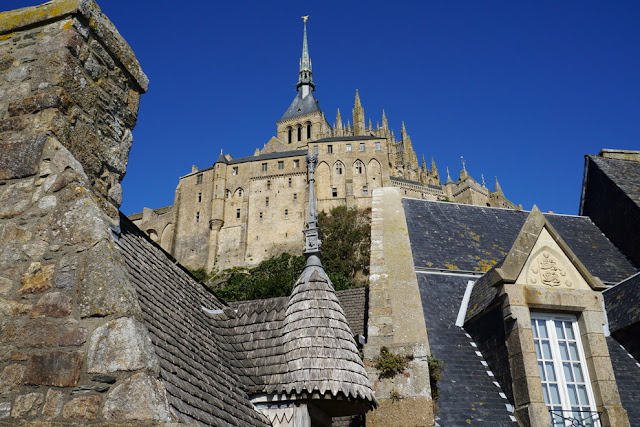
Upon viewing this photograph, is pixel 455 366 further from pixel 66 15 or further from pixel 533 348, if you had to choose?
pixel 66 15

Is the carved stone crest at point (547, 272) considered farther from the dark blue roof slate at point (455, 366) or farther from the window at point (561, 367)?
the dark blue roof slate at point (455, 366)

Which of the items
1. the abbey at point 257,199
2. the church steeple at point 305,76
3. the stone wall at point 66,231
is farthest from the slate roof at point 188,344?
the church steeple at point 305,76

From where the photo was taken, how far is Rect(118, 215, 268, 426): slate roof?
3.81 metres

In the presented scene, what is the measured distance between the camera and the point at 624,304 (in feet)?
28.2

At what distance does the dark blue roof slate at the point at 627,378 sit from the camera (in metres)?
7.18

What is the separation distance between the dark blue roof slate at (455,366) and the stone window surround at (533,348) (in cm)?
38

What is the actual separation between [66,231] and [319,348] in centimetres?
276

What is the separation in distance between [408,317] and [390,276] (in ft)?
3.13

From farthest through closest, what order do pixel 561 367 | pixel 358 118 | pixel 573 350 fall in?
pixel 358 118 < pixel 573 350 < pixel 561 367

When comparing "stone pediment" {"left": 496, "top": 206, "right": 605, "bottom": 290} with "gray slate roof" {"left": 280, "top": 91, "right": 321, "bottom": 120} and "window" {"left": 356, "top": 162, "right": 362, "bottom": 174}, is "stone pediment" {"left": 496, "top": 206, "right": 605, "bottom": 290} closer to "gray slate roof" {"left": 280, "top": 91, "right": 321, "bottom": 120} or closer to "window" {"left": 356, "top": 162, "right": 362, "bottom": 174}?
"window" {"left": 356, "top": 162, "right": 362, "bottom": 174}

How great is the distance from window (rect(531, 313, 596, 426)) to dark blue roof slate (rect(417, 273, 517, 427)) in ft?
1.93

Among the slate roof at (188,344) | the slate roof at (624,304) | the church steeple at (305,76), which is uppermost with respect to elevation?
the church steeple at (305,76)

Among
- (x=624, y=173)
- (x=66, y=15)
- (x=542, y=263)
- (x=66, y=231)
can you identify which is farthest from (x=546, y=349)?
(x=624, y=173)

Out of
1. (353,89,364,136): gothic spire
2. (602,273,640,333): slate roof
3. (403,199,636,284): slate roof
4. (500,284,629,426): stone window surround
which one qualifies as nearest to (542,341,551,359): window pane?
(500,284,629,426): stone window surround
